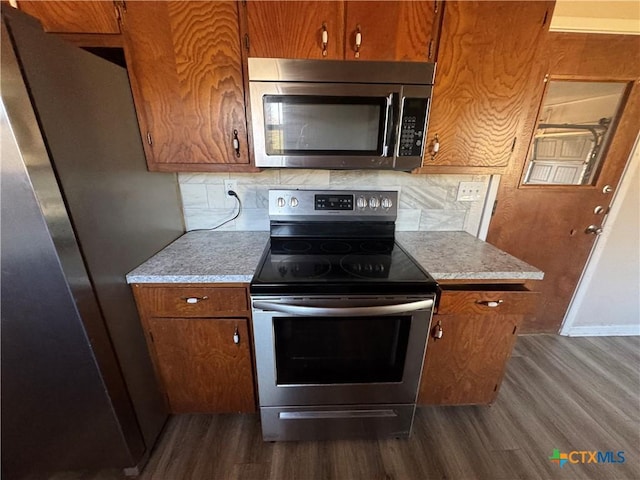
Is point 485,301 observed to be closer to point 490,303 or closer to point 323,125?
point 490,303

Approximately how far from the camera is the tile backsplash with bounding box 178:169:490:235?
5.22 feet

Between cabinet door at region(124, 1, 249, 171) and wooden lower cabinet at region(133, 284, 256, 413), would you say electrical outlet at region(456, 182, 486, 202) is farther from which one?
wooden lower cabinet at region(133, 284, 256, 413)

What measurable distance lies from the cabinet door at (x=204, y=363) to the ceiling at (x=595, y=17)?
92.4 inches

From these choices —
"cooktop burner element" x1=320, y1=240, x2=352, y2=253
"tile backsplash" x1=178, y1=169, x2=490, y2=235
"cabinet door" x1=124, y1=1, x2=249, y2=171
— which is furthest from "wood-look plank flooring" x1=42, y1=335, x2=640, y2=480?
"cabinet door" x1=124, y1=1, x2=249, y2=171

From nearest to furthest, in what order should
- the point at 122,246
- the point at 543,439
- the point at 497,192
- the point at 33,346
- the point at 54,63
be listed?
the point at 54,63 < the point at 33,346 < the point at 122,246 < the point at 543,439 < the point at 497,192

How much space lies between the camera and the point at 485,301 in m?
1.20

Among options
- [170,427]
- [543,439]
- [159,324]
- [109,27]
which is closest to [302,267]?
[159,324]

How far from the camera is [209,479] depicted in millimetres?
1185

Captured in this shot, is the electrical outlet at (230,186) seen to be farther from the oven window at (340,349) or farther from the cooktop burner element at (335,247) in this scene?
the oven window at (340,349)

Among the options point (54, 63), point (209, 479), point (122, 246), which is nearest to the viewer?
point (54, 63)

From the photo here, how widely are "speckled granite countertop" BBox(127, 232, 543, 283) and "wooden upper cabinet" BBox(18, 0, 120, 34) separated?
38.7 inches

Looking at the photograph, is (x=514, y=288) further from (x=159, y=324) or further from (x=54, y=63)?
(x=54, y=63)

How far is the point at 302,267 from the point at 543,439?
1.58 m

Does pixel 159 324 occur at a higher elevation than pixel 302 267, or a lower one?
lower
